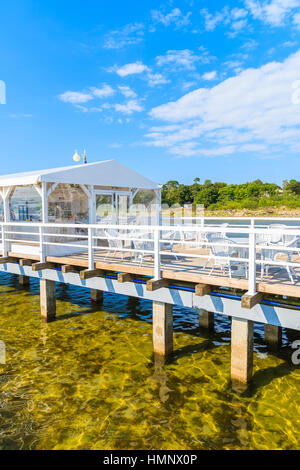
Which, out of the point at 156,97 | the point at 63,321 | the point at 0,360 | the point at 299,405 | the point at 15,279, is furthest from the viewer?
the point at 156,97

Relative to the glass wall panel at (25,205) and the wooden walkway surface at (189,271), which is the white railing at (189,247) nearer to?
the wooden walkway surface at (189,271)

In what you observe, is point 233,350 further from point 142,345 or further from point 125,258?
point 125,258

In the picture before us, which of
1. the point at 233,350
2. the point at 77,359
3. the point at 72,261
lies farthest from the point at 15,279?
the point at 233,350

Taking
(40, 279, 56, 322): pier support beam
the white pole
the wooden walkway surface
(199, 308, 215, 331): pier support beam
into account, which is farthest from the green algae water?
the white pole

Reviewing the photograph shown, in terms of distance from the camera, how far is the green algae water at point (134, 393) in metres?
4.52

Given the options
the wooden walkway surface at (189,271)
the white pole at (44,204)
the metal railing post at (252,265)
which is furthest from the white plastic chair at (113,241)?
the metal railing post at (252,265)

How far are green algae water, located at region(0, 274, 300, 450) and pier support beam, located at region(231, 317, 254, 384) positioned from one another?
0.28 metres

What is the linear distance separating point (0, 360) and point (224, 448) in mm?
4817

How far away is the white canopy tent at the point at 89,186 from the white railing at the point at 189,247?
2.44 ft

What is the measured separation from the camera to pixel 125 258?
841 cm

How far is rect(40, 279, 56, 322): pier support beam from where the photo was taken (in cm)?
901

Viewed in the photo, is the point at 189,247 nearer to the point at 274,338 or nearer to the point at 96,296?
the point at 96,296
